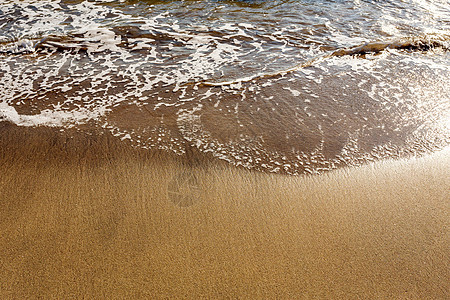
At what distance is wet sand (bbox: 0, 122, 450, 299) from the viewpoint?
2074 millimetres

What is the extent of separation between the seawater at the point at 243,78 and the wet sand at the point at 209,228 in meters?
0.33

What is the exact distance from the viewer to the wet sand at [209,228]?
207 cm

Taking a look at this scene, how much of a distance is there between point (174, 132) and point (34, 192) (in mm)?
1455

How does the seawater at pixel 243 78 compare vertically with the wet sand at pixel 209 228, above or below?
above

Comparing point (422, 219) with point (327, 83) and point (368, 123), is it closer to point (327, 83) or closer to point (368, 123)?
point (368, 123)

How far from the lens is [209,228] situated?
2430 mm

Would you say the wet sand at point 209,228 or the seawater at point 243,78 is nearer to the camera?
the wet sand at point 209,228

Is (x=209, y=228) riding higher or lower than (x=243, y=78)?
lower

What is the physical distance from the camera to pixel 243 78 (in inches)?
178

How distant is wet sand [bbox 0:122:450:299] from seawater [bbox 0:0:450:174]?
33 centimetres

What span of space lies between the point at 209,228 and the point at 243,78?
272 centimetres

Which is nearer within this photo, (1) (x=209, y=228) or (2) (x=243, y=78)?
(1) (x=209, y=228)

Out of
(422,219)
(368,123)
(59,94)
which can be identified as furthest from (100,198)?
(368,123)

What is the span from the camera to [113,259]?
219cm
